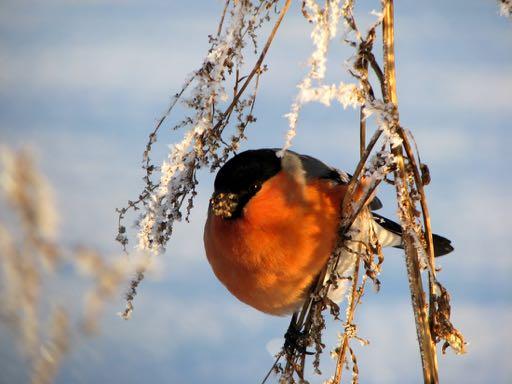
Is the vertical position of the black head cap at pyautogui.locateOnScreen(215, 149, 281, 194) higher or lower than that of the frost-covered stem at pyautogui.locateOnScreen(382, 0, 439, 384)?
higher

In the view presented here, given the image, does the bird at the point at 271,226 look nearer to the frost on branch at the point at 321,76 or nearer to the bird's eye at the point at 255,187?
the bird's eye at the point at 255,187

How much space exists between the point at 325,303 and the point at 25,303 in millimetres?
728

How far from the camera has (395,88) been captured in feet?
3.55

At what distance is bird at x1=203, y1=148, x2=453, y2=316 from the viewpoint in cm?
165

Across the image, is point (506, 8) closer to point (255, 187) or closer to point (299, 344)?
point (299, 344)

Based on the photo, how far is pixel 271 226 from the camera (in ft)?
5.72

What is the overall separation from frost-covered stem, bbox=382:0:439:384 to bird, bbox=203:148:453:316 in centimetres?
51

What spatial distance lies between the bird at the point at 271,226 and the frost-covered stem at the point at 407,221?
51 centimetres

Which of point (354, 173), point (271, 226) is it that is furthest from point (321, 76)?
point (271, 226)

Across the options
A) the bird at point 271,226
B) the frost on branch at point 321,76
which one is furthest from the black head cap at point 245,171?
the frost on branch at point 321,76

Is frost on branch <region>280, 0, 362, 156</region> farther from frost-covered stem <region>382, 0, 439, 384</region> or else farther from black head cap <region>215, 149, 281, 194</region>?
black head cap <region>215, 149, 281, 194</region>

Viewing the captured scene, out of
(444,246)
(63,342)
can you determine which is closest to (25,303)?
(63,342)

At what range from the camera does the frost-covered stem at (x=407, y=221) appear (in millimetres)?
1052

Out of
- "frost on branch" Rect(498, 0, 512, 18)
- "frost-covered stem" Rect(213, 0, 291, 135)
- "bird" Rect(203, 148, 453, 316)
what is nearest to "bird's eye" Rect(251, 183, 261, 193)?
"bird" Rect(203, 148, 453, 316)
